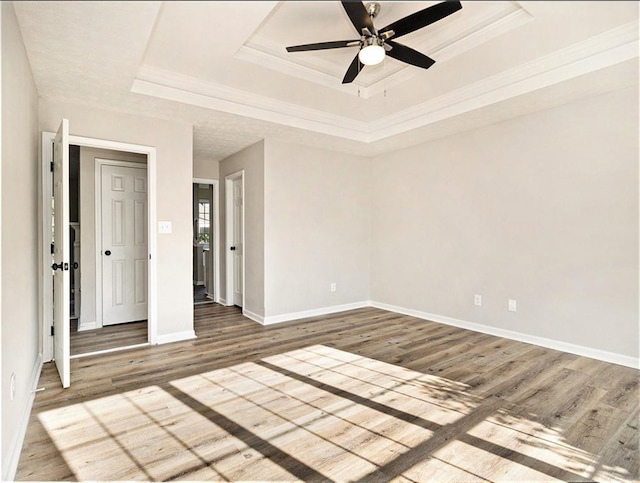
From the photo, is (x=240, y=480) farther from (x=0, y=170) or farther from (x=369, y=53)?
(x=369, y=53)

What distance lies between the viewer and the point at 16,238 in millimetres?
2070

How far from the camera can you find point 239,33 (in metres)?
2.61

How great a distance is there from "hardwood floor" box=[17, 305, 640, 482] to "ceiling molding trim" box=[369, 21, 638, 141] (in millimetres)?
2565

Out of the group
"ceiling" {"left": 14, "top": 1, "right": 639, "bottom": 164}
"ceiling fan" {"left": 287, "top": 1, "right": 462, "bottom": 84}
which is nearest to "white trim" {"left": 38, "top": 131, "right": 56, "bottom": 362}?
"ceiling" {"left": 14, "top": 1, "right": 639, "bottom": 164}

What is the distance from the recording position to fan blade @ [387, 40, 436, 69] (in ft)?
8.29

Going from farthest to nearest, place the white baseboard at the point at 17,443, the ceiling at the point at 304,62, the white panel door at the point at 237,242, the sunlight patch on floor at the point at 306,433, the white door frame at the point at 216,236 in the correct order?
the white door frame at the point at 216,236 < the white panel door at the point at 237,242 < the ceiling at the point at 304,62 < the sunlight patch on floor at the point at 306,433 < the white baseboard at the point at 17,443

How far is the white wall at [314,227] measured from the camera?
4754mm

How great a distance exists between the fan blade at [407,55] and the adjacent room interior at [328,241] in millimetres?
26

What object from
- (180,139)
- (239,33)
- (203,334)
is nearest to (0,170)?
(239,33)

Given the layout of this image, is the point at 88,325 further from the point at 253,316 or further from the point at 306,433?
the point at 306,433

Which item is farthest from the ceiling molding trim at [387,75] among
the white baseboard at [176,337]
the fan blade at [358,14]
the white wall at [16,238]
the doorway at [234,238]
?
the white baseboard at [176,337]

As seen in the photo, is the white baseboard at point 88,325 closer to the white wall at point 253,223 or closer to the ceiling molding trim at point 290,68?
the white wall at point 253,223

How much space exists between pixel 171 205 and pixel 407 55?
2.85m

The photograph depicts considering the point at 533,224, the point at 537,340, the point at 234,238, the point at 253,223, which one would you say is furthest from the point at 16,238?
the point at 537,340
